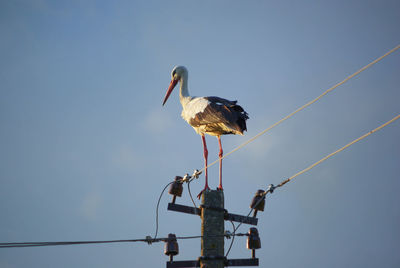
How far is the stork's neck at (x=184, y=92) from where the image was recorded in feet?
36.7

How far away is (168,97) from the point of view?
40.5ft

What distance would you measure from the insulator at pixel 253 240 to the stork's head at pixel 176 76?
6283 millimetres

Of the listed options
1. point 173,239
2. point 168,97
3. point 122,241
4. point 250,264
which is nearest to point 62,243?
point 122,241

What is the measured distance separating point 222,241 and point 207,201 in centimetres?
55

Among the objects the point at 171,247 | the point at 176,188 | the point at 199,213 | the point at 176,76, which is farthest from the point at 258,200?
the point at 176,76

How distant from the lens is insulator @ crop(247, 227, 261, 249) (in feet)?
21.1

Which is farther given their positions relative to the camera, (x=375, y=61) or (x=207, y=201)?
(x=207, y=201)

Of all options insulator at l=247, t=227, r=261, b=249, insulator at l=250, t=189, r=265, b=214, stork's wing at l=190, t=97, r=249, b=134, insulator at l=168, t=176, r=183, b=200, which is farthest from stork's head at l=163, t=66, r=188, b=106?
insulator at l=247, t=227, r=261, b=249

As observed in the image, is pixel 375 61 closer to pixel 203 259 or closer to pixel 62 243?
pixel 203 259

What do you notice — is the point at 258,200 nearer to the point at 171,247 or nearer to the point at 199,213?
the point at 199,213

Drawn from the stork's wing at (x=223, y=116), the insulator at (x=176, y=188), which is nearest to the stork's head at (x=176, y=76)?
the stork's wing at (x=223, y=116)

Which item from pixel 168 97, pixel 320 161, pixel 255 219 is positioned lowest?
pixel 255 219

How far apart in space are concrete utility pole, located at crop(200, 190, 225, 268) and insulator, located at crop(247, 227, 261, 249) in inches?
19.0

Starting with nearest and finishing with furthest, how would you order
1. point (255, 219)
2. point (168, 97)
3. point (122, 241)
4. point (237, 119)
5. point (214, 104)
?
1. point (122, 241)
2. point (255, 219)
3. point (237, 119)
4. point (214, 104)
5. point (168, 97)
